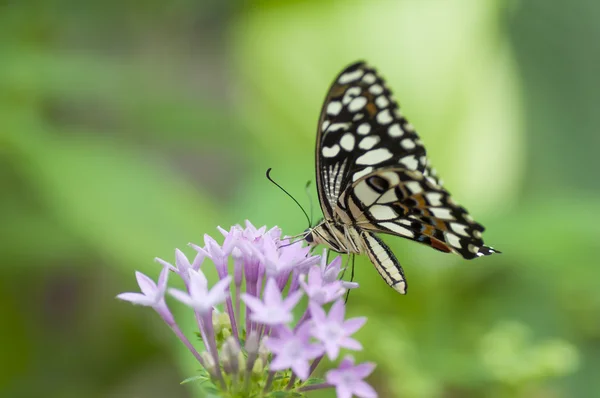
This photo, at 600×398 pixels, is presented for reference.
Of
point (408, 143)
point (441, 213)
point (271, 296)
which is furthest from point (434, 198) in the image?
point (271, 296)

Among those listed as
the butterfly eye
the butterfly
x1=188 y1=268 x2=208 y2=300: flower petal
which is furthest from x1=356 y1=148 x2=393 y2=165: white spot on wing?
x1=188 y1=268 x2=208 y2=300: flower petal

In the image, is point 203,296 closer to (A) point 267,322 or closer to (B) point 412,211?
(A) point 267,322

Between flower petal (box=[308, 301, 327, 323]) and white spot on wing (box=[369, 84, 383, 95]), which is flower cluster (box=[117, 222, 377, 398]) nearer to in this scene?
flower petal (box=[308, 301, 327, 323])

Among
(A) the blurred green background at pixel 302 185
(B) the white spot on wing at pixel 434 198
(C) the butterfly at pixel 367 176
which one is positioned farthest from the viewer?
(A) the blurred green background at pixel 302 185

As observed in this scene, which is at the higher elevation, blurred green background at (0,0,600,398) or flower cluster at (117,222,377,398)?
blurred green background at (0,0,600,398)

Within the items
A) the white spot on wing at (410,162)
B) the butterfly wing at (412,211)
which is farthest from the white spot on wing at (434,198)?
the white spot on wing at (410,162)

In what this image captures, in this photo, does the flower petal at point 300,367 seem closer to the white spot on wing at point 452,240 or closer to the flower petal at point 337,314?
the flower petal at point 337,314

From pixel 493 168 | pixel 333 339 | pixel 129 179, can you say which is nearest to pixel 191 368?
pixel 333 339
